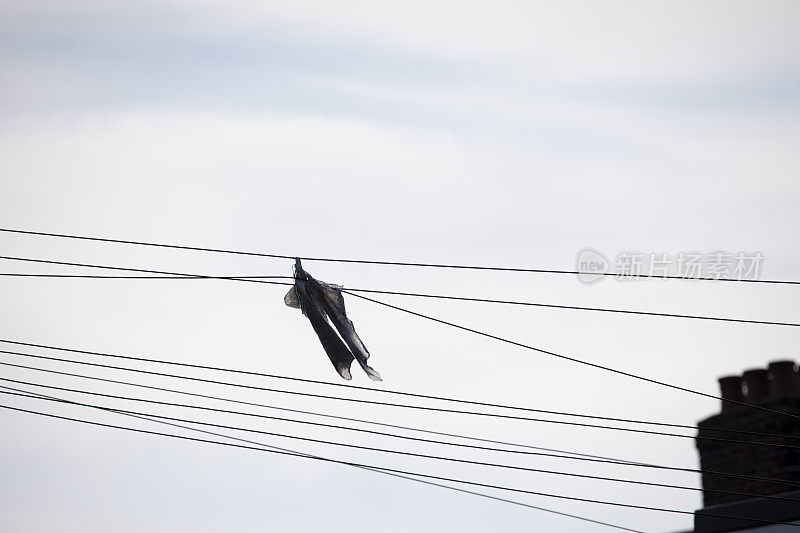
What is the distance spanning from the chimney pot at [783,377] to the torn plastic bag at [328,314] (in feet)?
22.8

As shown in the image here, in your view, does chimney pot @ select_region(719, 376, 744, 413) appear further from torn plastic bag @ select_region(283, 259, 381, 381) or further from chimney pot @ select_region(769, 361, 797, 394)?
torn plastic bag @ select_region(283, 259, 381, 381)

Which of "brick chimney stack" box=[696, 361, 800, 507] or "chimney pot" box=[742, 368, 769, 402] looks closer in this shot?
"brick chimney stack" box=[696, 361, 800, 507]

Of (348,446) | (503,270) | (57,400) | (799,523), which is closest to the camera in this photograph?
(503,270)

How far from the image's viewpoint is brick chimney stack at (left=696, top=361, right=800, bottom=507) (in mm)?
15023

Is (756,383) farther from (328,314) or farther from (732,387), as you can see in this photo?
Answer: (328,314)

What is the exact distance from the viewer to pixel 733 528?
1485 centimetres

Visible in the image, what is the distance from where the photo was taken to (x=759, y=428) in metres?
15.5

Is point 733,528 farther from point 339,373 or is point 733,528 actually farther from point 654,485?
point 339,373

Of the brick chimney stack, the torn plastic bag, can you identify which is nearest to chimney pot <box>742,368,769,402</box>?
the brick chimney stack

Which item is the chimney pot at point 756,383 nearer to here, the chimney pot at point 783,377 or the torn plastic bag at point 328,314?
the chimney pot at point 783,377

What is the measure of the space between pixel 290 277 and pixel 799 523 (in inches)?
294

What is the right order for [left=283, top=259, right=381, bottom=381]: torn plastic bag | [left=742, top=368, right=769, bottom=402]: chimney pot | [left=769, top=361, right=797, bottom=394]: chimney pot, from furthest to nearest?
[left=742, top=368, right=769, bottom=402]: chimney pot → [left=769, top=361, right=797, bottom=394]: chimney pot → [left=283, top=259, right=381, bottom=381]: torn plastic bag

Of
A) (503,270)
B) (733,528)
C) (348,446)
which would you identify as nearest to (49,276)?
(348,446)

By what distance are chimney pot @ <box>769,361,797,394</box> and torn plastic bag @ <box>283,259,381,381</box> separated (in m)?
6.96
